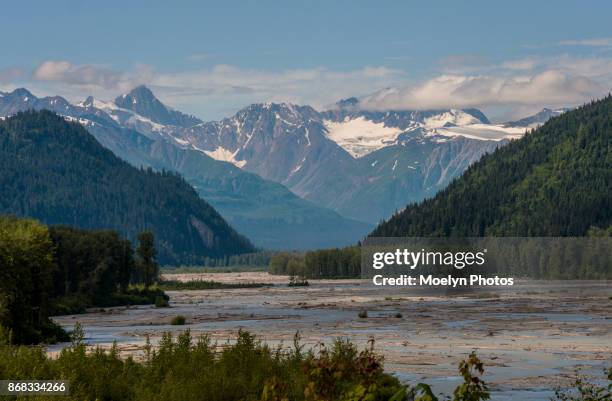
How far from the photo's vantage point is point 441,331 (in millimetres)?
111750

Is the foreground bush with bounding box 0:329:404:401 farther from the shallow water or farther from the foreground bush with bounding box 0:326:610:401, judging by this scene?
the shallow water

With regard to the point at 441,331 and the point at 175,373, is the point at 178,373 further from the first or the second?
the point at 441,331

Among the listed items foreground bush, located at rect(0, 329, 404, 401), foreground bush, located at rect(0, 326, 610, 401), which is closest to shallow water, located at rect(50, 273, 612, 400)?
foreground bush, located at rect(0, 326, 610, 401)

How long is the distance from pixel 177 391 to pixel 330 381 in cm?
1988

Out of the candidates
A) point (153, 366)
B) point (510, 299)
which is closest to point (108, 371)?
point (153, 366)

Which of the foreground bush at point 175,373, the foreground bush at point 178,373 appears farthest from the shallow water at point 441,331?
the foreground bush at point 175,373

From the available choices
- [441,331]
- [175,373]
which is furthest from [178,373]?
[441,331]

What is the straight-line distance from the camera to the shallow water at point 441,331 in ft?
235

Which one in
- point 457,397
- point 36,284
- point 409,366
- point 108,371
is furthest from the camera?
point 36,284

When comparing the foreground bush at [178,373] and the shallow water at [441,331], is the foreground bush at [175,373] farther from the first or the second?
the shallow water at [441,331]

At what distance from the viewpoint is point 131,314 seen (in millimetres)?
161625

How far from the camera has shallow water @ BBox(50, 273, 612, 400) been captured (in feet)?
235

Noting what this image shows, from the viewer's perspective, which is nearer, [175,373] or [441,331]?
[175,373]

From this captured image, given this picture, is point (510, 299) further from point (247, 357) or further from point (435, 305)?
point (247, 357)
